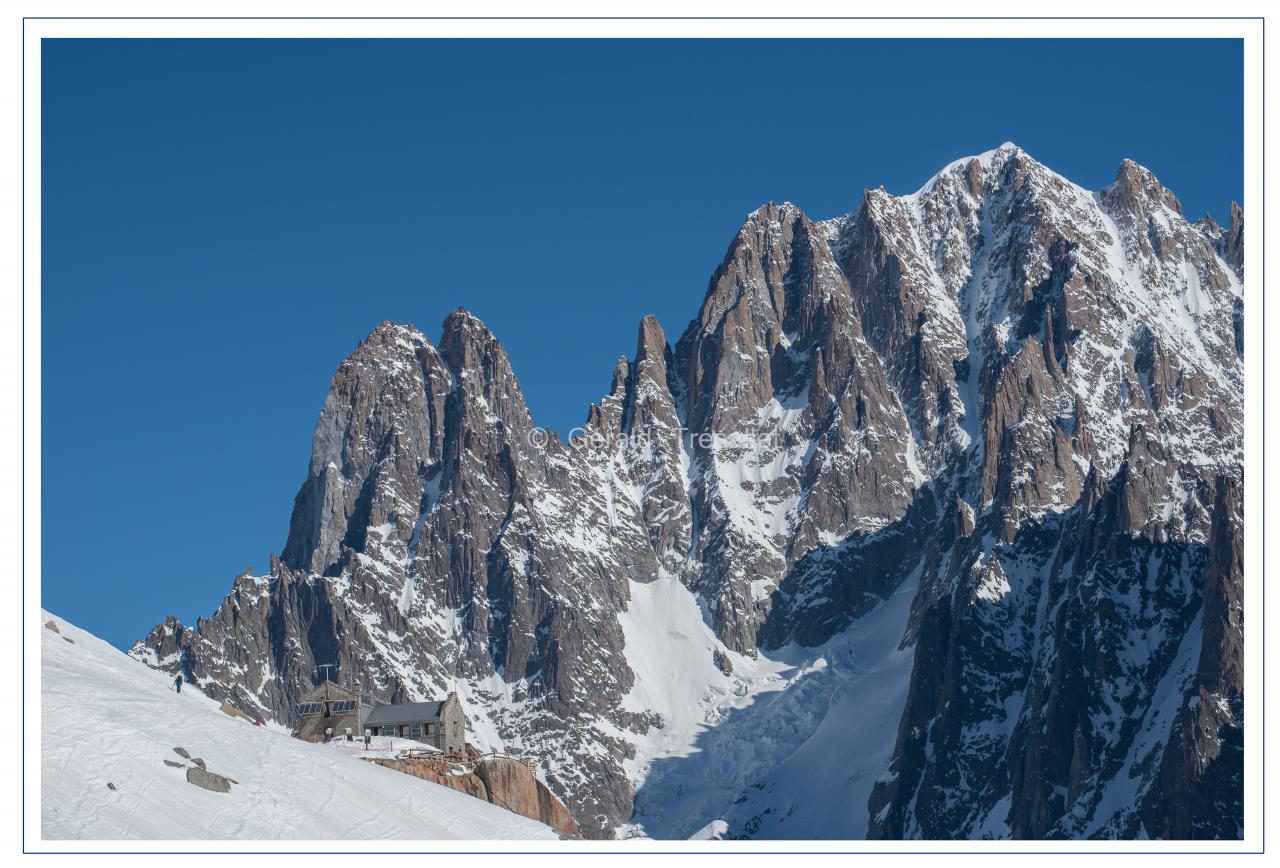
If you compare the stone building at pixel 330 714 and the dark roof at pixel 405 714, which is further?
the dark roof at pixel 405 714

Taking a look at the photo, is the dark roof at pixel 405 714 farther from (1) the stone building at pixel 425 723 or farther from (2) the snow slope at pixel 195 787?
(2) the snow slope at pixel 195 787

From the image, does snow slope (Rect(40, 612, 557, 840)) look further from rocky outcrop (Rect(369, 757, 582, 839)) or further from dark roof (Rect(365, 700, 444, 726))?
dark roof (Rect(365, 700, 444, 726))

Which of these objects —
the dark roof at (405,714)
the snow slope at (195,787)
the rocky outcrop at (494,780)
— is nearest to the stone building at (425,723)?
the dark roof at (405,714)

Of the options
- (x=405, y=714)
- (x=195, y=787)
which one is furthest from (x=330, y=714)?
(x=195, y=787)
